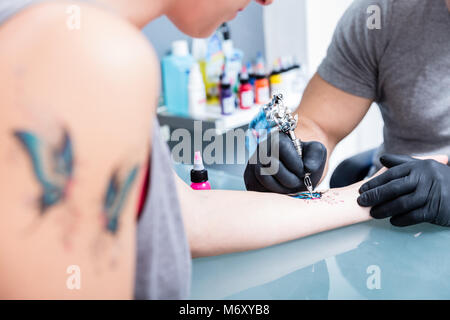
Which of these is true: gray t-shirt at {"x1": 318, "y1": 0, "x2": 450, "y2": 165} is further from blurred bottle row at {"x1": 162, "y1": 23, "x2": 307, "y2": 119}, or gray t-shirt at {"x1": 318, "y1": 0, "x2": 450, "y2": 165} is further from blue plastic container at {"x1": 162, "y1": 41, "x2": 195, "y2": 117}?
blue plastic container at {"x1": 162, "y1": 41, "x2": 195, "y2": 117}

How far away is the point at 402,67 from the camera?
4.37ft

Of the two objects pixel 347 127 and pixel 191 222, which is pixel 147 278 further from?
pixel 347 127

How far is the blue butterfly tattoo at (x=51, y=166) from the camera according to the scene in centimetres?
47

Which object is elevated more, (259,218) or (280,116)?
(280,116)

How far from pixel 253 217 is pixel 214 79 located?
1422 mm

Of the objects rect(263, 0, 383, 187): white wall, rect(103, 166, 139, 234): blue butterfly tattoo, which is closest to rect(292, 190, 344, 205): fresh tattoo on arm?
rect(103, 166, 139, 234): blue butterfly tattoo

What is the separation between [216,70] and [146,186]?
69.0 inches

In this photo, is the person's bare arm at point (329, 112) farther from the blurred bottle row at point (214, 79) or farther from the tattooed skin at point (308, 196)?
the blurred bottle row at point (214, 79)

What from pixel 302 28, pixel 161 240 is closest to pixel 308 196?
pixel 161 240

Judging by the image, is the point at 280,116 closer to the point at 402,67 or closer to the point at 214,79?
the point at 402,67

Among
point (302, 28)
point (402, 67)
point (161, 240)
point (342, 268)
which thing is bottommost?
point (342, 268)

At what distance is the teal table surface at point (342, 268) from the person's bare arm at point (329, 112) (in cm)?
55

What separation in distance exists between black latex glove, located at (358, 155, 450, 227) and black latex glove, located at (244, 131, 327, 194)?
5.4 inches

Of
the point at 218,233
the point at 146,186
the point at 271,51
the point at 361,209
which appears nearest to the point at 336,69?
the point at 361,209
